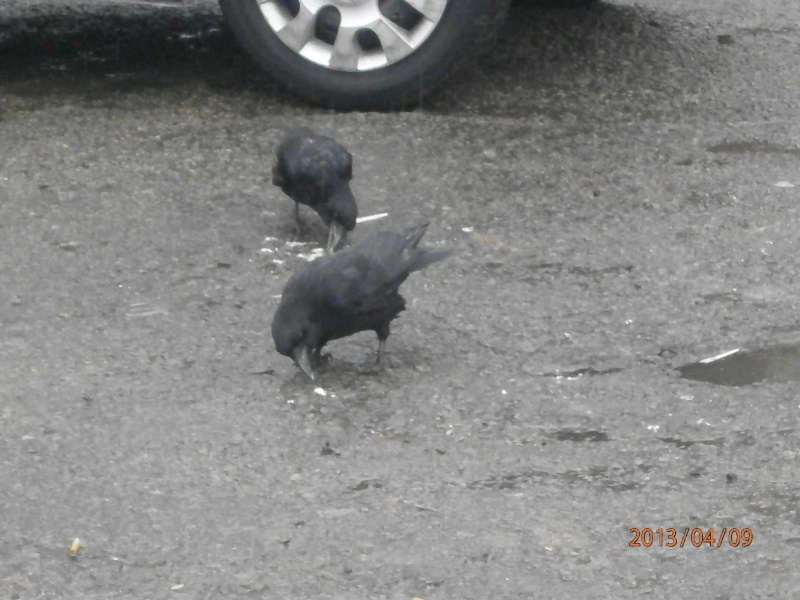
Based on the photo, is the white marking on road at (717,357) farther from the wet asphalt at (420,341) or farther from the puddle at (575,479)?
the puddle at (575,479)

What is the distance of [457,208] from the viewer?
5562 mm

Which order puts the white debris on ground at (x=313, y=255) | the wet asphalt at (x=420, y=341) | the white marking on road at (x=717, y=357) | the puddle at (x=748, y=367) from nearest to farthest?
the wet asphalt at (x=420, y=341)
the puddle at (x=748, y=367)
the white marking on road at (x=717, y=357)
the white debris on ground at (x=313, y=255)

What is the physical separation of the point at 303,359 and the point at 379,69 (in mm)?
2337

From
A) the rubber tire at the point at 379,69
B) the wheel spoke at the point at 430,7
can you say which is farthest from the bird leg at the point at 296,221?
the wheel spoke at the point at 430,7

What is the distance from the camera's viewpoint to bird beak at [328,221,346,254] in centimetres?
525

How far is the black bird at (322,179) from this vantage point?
5.23 m

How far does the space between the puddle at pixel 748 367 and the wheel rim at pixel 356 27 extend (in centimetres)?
235

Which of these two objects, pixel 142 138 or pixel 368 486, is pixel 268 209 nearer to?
pixel 142 138

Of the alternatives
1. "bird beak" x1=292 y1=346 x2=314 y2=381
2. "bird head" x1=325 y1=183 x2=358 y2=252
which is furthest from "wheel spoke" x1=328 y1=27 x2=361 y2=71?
"bird beak" x1=292 y1=346 x2=314 y2=381

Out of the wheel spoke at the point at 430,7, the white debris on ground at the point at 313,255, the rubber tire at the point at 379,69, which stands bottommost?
the white debris on ground at the point at 313,255

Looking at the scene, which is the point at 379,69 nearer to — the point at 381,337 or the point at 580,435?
the point at 381,337

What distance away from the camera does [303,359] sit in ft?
13.7
